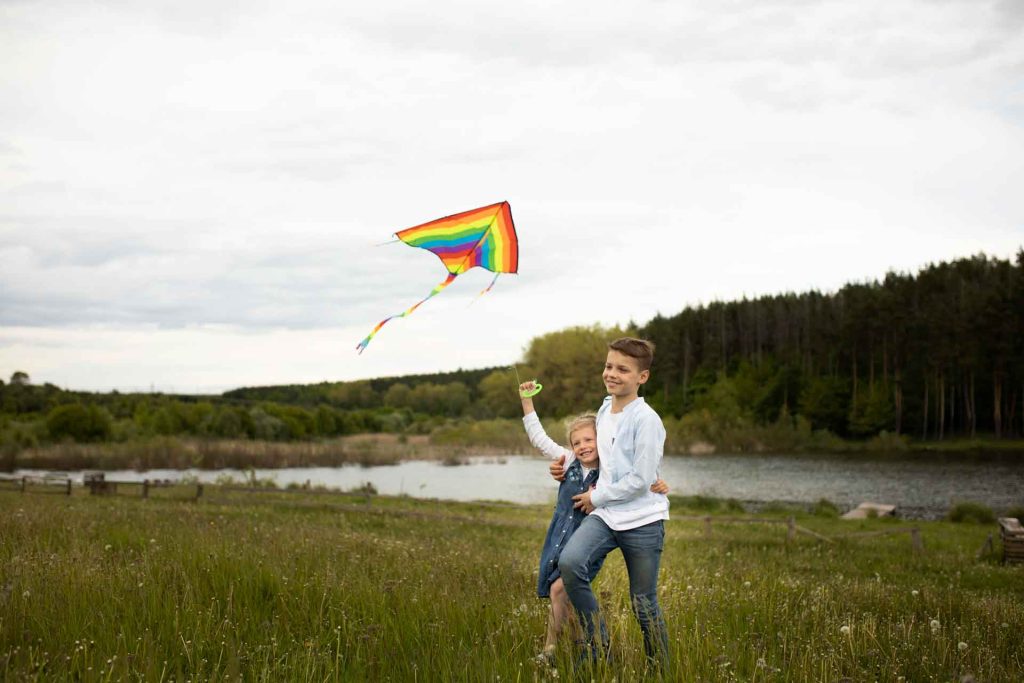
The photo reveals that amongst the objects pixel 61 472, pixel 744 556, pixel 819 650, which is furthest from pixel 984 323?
pixel 819 650

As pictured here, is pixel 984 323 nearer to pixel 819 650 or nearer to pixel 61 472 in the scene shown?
pixel 61 472

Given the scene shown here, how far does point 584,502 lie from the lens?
17.1ft

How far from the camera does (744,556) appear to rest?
1658 cm

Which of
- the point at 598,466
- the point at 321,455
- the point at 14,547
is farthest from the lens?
the point at 321,455

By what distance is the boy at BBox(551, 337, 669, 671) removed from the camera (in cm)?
494

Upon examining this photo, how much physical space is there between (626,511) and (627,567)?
368mm

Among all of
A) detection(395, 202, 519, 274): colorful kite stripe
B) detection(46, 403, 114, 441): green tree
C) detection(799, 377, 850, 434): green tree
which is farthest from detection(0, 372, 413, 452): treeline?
detection(395, 202, 519, 274): colorful kite stripe

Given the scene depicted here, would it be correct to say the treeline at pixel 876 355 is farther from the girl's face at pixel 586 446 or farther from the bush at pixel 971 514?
the girl's face at pixel 586 446

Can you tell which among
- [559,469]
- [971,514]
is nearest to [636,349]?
[559,469]

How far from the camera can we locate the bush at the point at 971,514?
1178 inches

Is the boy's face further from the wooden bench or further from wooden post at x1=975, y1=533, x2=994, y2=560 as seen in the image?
wooden post at x1=975, y1=533, x2=994, y2=560

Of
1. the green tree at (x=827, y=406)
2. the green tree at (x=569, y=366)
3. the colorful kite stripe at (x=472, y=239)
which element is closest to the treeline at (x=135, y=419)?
the green tree at (x=569, y=366)

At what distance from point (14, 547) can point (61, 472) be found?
157 feet

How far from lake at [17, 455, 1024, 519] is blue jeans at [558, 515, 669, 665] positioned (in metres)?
31.7
